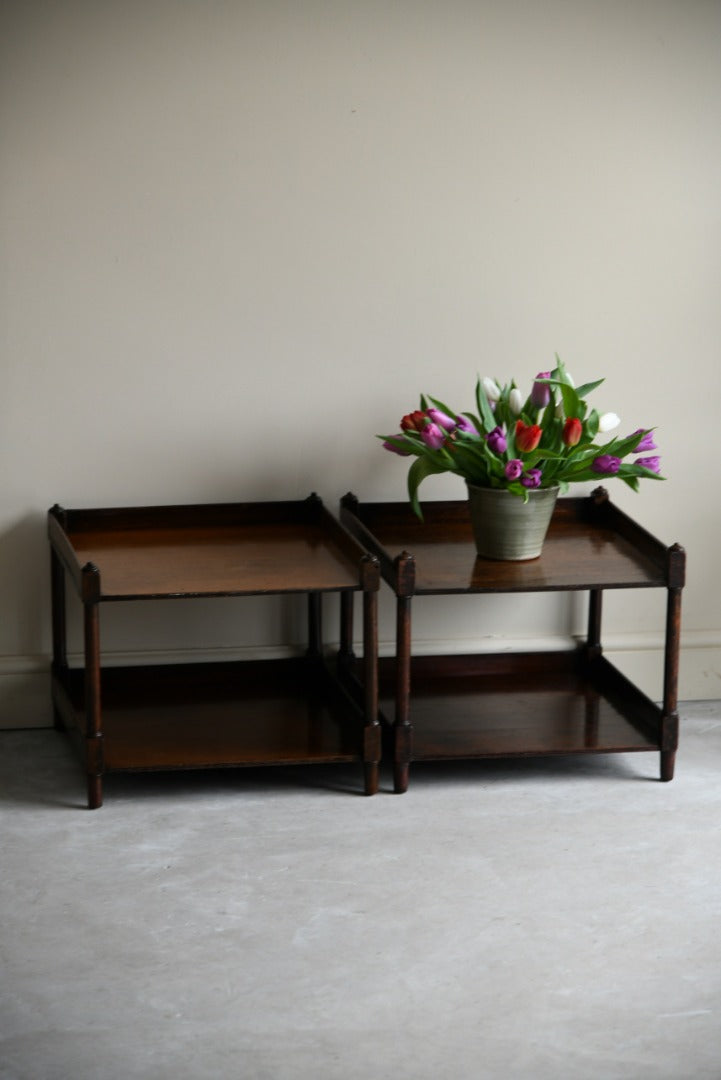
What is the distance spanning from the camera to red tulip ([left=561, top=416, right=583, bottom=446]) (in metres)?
3.42

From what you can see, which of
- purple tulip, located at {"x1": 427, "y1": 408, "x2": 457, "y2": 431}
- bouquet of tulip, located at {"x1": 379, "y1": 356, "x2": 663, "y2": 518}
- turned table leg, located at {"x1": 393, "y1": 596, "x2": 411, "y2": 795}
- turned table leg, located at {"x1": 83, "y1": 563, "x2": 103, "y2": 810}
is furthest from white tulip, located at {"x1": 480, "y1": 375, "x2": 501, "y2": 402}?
turned table leg, located at {"x1": 83, "y1": 563, "x2": 103, "y2": 810}

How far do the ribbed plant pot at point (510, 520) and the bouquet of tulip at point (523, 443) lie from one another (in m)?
0.03

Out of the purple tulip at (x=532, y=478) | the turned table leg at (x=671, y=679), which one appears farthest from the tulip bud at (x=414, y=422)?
the turned table leg at (x=671, y=679)

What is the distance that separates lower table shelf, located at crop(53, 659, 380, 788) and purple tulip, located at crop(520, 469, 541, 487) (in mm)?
683

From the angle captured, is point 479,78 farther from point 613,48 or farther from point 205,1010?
point 205,1010

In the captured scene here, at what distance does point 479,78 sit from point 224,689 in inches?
68.4

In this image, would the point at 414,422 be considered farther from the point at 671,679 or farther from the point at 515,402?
the point at 671,679

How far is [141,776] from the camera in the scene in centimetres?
363

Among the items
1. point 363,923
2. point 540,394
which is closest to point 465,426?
point 540,394

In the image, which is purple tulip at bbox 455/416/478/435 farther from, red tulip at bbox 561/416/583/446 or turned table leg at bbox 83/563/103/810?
turned table leg at bbox 83/563/103/810

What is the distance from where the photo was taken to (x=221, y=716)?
12.2 feet

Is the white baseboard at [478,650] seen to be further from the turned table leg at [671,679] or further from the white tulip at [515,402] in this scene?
the white tulip at [515,402]

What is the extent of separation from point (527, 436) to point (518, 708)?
81cm

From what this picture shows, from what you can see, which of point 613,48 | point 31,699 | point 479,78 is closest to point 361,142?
point 479,78
